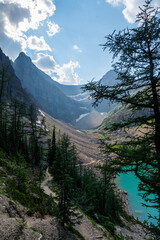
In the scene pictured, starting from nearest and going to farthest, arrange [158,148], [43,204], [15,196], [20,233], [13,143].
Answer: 1. [158,148]
2. [20,233]
3. [15,196]
4. [43,204]
5. [13,143]

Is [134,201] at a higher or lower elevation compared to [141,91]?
lower

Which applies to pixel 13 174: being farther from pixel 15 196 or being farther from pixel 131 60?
pixel 131 60

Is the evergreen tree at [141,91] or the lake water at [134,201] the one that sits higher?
the evergreen tree at [141,91]

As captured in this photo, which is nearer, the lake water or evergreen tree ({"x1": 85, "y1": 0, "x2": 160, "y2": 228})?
evergreen tree ({"x1": 85, "y1": 0, "x2": 160, "y2": 228})

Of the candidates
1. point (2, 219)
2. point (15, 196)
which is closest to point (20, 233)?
point (2, 219)

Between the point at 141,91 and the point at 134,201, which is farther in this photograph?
the point at 134,201

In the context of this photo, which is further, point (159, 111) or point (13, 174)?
point (13, 174)

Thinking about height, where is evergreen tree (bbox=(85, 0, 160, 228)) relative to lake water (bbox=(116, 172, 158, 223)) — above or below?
above

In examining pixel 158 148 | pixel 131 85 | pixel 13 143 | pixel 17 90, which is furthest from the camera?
pixel 17 90

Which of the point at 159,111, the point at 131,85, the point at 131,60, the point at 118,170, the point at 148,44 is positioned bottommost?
the point at 118,170

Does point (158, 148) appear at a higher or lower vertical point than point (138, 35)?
lower

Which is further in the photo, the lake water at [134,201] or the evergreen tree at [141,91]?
the lake water at [134,201]

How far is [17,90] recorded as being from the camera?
135 m

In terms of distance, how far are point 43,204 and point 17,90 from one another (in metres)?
145
